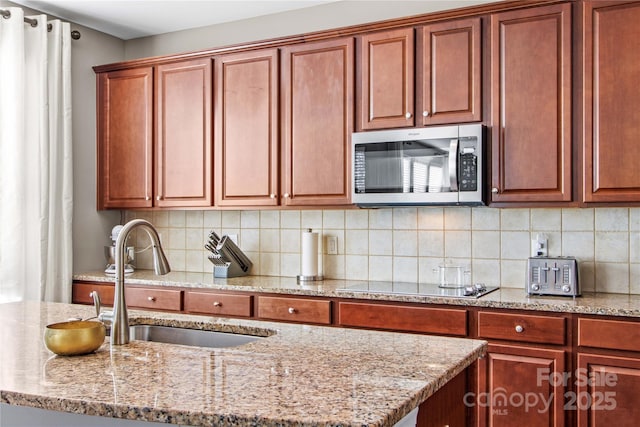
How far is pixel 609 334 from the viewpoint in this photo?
2439 millimetres

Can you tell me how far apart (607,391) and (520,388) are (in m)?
0.36

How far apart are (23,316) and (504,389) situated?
2.10 metres

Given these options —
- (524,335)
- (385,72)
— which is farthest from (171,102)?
(524,335)

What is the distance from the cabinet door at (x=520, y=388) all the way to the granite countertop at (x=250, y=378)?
100 centimetres

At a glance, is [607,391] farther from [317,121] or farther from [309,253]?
[317,121]

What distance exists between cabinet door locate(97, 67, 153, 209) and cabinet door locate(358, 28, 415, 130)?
161cm

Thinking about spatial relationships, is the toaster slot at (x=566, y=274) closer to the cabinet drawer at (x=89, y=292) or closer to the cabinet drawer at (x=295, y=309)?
the cabinet drawer at (x=295, y=309)

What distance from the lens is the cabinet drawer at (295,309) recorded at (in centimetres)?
309

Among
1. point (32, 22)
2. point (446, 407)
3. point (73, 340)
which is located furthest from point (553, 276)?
point (32, 22)

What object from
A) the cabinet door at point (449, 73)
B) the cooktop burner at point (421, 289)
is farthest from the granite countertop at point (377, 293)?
the cabinet door at point (449, 73)

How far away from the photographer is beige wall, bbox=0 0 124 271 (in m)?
4.08

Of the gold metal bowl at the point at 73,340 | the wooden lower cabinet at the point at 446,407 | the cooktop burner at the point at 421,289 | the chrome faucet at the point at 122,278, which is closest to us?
the wooden lower cabinet at the point at 446,407

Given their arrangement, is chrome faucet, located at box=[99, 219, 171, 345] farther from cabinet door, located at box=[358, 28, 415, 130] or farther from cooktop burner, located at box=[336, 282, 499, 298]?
cabinet door, located at box=[358, 28, 415, 130]

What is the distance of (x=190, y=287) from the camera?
3512mm
